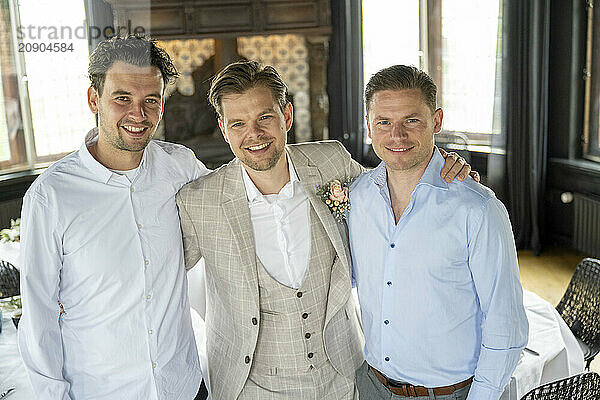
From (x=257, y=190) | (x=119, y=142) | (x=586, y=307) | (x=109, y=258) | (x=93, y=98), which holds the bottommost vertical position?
(x=586, y=307)

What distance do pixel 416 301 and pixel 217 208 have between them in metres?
0.63

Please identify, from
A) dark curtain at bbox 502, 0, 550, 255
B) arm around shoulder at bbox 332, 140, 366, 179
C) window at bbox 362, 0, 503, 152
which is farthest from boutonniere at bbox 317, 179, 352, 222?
window at bbox 362, 0, 503, 152

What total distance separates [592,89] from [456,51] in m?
1.28

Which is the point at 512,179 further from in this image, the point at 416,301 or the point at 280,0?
the point at 416,301

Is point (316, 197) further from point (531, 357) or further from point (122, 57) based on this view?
point (531, 357)

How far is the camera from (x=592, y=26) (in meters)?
5.19

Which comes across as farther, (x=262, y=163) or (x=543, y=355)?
(x=543, y=355)

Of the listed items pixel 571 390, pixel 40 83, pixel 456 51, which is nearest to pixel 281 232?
pixel 571 390

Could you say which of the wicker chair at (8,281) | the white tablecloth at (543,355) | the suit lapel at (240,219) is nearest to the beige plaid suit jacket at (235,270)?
the suit lapel at (240,219)

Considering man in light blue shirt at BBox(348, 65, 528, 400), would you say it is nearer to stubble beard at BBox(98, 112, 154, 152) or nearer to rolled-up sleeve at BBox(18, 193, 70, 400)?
stubble beard at BBox(98, 112, 154, 152)

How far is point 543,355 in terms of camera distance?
2227 mm

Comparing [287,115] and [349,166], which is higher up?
[287,115]

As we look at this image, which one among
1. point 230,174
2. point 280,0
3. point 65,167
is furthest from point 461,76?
point 65,167

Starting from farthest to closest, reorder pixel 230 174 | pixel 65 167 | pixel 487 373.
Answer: pixel 230 174 → pixel 65 167 → pixel 487 373
